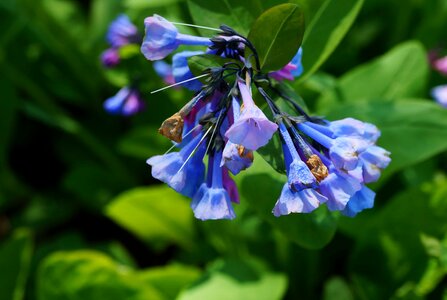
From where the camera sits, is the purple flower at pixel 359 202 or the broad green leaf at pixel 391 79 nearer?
the purple flower at pixel 359 202

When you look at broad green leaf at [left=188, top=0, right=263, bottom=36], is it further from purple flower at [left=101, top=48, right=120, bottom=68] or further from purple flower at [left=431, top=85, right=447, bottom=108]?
purple flower at [left=431, top=85, right=447, bottom=108]

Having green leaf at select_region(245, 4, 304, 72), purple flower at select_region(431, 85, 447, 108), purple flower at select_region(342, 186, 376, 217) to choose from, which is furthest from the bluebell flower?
purple flower at select_region(431, 85, 447, 108)

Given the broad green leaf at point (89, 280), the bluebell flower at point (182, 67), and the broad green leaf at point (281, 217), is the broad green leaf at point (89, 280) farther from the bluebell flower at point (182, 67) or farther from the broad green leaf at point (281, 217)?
the bluebell flower at point (182, 67)

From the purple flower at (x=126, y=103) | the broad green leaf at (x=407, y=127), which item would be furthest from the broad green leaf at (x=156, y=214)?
the broad green leaf at (x=407, y=127)

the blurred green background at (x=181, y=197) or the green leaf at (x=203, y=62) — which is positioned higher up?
the green leaf at (x=203, y=62)

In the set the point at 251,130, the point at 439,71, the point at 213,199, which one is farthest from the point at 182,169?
the point at 439,71

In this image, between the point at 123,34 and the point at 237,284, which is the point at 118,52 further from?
the point at 237,284

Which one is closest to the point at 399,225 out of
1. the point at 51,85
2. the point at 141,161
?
the point at 141,161
